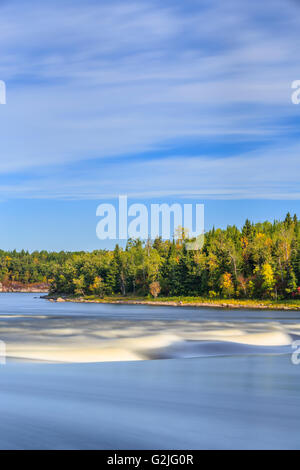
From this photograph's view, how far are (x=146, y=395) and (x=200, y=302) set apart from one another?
2962 inches

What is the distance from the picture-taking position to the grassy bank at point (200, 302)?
77938mm

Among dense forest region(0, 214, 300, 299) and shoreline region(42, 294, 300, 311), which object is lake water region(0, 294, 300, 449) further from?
dense forest region(0, 214, 300, 299)

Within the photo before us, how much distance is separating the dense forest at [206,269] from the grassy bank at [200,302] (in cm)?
276

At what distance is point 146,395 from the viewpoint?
16.7 metres

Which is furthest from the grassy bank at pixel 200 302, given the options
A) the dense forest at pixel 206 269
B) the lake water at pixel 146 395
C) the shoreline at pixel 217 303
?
the lake water at pixel 146 395

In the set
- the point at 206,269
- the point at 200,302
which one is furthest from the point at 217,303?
the point at 206,269

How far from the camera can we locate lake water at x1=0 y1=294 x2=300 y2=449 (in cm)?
1230

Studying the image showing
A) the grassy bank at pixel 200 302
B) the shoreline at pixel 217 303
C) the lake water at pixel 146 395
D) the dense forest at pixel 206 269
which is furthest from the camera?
the dense forest at pixel 206 269

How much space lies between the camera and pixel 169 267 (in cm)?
10750

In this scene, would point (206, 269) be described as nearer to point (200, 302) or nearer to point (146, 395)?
point (200, 302)

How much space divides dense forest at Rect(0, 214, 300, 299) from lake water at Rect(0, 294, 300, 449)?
58.9 m

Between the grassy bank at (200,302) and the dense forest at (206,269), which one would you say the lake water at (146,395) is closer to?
the grassy bank at (200,302)

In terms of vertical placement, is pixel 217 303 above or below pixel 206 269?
below

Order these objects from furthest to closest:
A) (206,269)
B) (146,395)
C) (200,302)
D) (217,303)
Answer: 1. (206,269)
2. (200,302)
3. (217,303)
4. (146,395)
